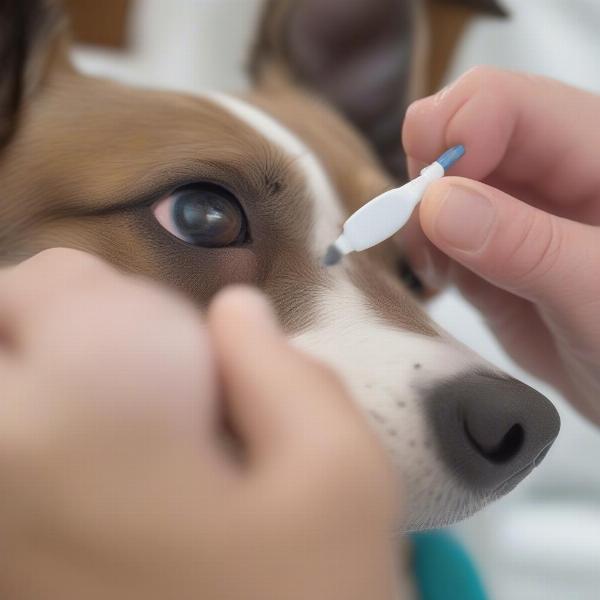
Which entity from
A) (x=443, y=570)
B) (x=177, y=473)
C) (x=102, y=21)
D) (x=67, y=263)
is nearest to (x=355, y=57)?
(x=102, y=21)

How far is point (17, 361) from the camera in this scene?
421 millimetres

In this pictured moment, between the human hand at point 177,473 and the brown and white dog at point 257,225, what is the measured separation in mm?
294

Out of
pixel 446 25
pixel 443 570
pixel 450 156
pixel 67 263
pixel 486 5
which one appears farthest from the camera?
pixel 446 25

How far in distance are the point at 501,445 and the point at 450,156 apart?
342mm

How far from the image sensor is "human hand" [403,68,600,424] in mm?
761

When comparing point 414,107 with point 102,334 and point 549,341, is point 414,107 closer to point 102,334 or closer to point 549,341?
point 549,341

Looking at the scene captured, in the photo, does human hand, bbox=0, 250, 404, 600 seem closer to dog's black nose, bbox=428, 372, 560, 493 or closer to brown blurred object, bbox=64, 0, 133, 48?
dog's black nose, bbox=428, 372, 560, 493

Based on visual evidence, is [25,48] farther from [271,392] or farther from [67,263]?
[271,392]

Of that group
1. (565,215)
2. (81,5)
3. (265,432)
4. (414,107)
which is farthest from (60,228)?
(81,5)

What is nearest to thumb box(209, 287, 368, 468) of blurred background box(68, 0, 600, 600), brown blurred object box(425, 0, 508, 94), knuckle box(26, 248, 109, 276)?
knuckle box(26, 248, 109, 276)

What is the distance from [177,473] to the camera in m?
0.38

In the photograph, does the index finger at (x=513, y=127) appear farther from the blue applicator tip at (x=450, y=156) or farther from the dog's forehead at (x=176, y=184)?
the dog's forehead at (x=176, y=184)

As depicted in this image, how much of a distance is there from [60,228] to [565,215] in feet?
2.28

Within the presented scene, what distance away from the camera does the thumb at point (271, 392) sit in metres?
0.39
